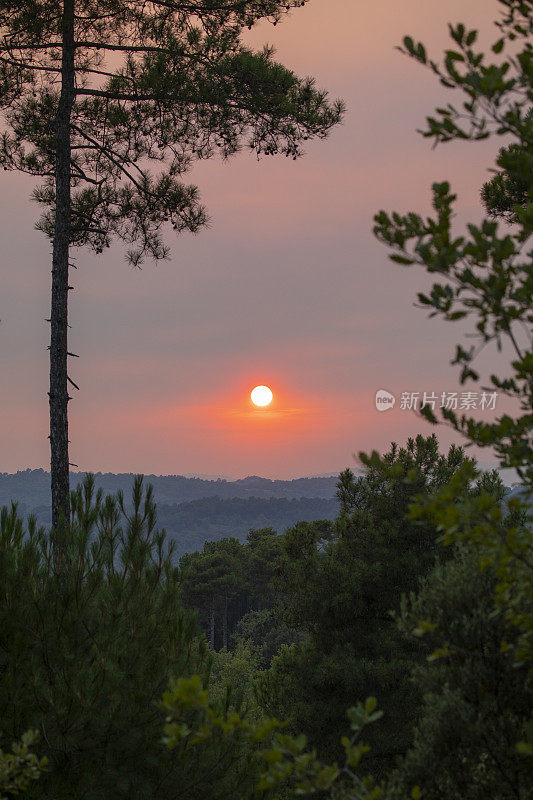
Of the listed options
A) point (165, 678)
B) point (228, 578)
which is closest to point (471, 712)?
point (165, 678)

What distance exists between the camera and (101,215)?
49.7 ft

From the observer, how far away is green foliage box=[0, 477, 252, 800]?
5828 millimetres

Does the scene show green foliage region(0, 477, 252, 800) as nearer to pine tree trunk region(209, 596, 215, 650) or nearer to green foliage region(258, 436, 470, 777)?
green foliage region(258, 436, 470, 777)

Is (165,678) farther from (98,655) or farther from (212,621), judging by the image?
(212,621)

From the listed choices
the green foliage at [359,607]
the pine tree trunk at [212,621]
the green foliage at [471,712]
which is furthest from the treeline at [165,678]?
the pine tree trunk at [212,621]

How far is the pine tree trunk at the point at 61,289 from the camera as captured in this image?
1202 cm

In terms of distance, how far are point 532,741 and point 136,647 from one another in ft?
13.4

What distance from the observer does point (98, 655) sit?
5906 millimetres

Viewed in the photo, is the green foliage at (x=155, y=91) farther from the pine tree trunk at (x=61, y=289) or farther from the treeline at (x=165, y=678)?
the treeline at (x=165, y=678)

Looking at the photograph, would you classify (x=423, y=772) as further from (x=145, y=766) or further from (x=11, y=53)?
(x=11, y=53)

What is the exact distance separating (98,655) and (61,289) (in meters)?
7.91

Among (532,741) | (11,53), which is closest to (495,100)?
(532,741)

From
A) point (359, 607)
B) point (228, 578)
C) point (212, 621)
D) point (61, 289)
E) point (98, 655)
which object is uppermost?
point (61, 289)

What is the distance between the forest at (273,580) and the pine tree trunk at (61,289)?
0.04 meters
